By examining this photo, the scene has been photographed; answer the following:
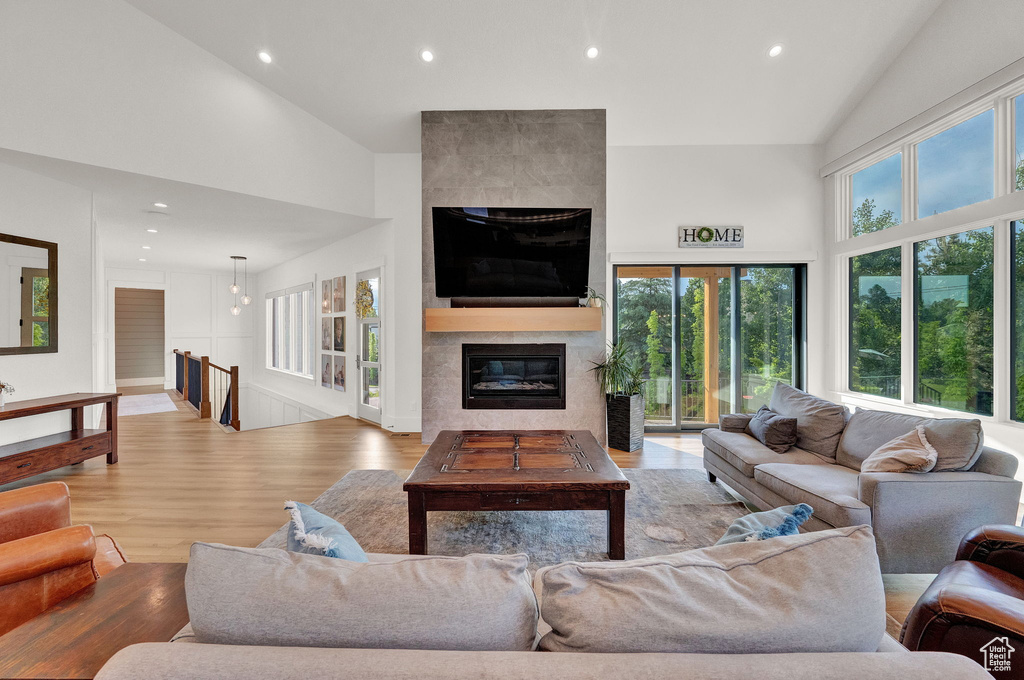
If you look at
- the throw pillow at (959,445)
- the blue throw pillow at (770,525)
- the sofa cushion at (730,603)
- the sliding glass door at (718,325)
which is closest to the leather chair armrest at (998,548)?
the throw pillow at (959,445)

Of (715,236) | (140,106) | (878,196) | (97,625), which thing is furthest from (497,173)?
(97,625)

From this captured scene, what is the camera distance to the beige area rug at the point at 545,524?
8.21 feet

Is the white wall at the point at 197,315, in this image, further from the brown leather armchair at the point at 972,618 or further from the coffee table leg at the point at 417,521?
the brown leather armchair at the point at 972,618

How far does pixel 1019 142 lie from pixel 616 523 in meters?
4.09

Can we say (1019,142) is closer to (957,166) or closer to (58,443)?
(957,166)

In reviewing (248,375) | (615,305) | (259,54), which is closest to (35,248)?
(259,54)

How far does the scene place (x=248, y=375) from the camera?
32.6 feet

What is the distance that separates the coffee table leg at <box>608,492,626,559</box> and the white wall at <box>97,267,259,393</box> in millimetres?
9812

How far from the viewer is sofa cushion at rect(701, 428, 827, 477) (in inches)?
114

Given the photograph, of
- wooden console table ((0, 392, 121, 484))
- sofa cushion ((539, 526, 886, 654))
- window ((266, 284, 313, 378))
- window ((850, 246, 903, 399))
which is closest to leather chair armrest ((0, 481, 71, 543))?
sofa cushion ((539, 526, 886, 654))

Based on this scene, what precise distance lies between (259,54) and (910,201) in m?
6.19

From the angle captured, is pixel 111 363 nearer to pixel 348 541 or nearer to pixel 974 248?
pixel 348 541

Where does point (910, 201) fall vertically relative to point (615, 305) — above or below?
above

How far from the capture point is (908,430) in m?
2.50
